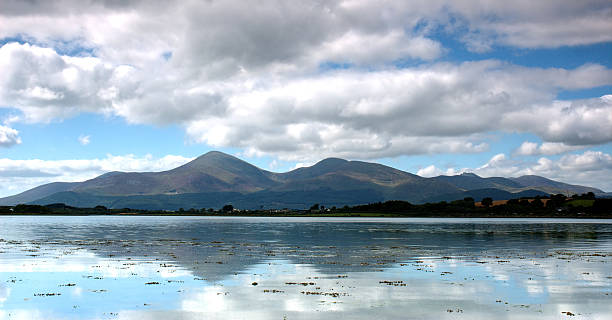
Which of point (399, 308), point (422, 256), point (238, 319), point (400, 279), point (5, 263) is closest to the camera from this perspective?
point (238, 319)

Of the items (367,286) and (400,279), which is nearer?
(367,286)

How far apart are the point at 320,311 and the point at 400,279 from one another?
1503 cm

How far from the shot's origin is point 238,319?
94.5ft

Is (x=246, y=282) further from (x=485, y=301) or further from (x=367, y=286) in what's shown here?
(x=485, y=301)

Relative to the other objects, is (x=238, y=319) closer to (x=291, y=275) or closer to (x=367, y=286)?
(x=367, y=286)

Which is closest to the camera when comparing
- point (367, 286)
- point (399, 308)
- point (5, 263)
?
point (399, 308)

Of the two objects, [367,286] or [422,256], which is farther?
[422,256]

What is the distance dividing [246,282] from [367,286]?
32.7ft

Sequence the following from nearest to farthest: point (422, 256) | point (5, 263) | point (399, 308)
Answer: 1. point (399, 308)
2. point (5, 263)
3. point (422, 256)

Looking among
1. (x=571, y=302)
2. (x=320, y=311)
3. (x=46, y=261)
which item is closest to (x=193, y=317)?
(x=320, y=311)

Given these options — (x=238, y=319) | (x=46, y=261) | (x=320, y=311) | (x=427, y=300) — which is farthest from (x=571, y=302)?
(x=46, y=261)

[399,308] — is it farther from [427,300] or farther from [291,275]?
[291,275]

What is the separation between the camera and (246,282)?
137 feet

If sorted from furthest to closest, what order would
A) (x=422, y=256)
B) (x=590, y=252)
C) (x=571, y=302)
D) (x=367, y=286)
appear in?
(x=590, y=252) < (x=422, y=256) < (x=367, y=286) < (x=571, y=302)
